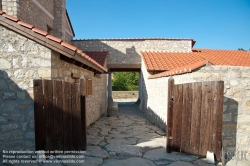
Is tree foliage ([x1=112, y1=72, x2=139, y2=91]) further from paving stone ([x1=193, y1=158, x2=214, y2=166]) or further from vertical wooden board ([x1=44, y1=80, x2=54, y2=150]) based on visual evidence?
vertical wooden board ([x1=44, y1=80, x2=54, y2=150])

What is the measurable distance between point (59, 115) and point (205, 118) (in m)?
2.81

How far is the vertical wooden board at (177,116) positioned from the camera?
3.35 m

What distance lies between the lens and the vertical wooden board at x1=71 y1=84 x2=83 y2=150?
3139 mm

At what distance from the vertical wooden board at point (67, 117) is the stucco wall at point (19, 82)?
1.32 ft

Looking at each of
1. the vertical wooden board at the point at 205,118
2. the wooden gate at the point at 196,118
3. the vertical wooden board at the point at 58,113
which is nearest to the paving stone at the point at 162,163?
the wooden gate at the point at 196,118

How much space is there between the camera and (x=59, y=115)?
310 cm

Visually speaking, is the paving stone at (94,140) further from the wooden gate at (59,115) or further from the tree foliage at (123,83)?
the tree foliage at (123,83)

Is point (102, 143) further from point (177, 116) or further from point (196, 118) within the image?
point (196, 118)

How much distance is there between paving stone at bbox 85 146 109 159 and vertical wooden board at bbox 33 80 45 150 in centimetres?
92

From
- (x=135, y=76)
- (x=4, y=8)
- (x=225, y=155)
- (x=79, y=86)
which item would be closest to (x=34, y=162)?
(x=79, y=86)

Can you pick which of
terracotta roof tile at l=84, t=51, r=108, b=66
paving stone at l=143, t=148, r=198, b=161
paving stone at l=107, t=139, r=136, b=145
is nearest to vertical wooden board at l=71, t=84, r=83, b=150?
paving stone at l=107, t=139, r=136, b=145

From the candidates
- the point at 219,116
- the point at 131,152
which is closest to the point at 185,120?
the point at 219,116

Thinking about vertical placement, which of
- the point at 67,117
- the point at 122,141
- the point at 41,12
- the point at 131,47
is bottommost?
the point at 122,141

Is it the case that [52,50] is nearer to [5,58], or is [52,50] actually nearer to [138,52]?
[5,58]
